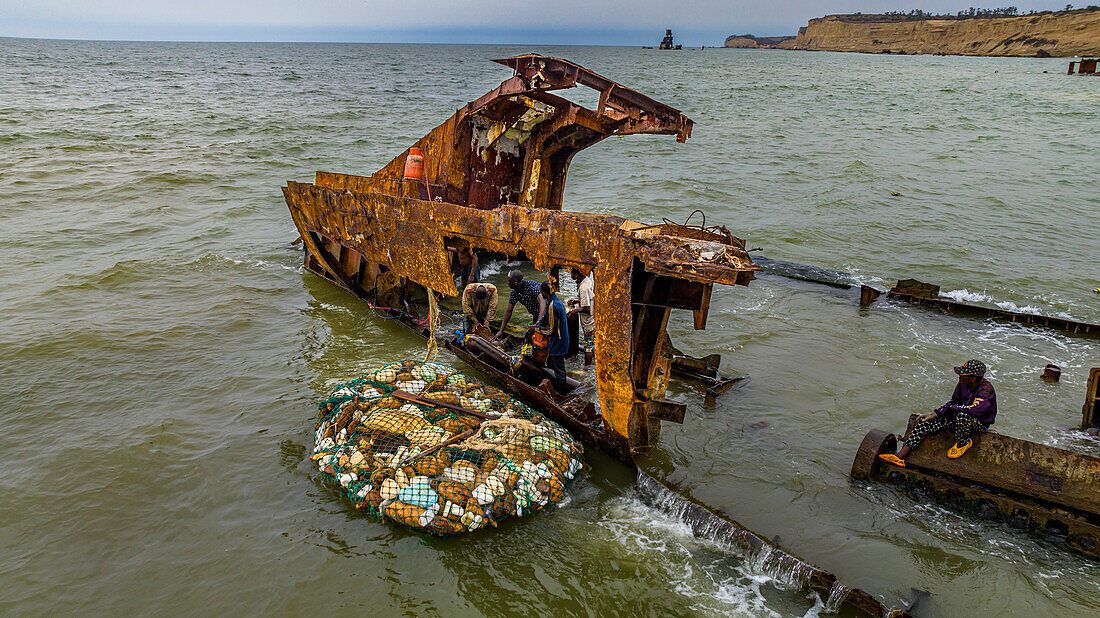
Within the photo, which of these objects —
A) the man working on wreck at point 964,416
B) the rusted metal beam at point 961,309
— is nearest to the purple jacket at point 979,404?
the man working on wreck at point 964,416

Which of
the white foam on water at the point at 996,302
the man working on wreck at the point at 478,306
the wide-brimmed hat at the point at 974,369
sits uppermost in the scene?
the wide-brimmed hat at the point at 974,369

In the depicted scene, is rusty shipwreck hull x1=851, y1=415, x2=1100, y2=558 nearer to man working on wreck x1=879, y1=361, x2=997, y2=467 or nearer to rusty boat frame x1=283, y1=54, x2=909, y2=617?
man working on wreck x1=879, y1=361, x2=997, y2=467

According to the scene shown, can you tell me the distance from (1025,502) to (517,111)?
8.25 meters

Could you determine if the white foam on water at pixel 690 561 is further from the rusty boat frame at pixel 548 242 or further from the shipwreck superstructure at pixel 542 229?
the shipwreck superstructure at pixel 542 229

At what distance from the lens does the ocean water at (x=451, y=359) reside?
4.84 metres

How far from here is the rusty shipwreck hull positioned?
496cm

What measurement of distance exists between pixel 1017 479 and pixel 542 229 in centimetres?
481

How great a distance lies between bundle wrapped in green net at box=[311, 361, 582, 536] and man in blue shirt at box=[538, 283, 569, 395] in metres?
0.92

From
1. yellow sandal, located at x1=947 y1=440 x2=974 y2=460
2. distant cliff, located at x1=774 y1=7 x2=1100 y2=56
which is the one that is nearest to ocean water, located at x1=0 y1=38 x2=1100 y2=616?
yellow sandal, located at x1=947 y1=440 x2=974 y2=460

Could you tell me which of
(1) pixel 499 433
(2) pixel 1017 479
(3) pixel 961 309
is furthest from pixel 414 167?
(3) pixel 961 309

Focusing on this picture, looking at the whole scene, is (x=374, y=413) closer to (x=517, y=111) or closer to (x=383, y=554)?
(x=383, y=554)

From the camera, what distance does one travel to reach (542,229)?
5.65 m

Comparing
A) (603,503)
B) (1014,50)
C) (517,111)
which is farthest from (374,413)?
(1014,50)

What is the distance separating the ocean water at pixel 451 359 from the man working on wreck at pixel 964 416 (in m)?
0.62
